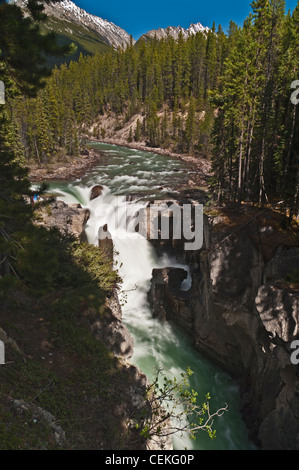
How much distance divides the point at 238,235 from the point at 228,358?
752 centimetres

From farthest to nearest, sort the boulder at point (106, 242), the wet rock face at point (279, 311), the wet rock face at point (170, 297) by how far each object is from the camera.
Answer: the boulder at point (106, 242)
the wet rock face at point (170, 297)
the wet rock face at point (279, 311)

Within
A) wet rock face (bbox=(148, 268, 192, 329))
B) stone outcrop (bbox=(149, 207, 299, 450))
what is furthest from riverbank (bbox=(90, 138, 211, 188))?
stone outcrop (bbox=(149, 207, 299, 450))

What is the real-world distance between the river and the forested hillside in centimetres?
886

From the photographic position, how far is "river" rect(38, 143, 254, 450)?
13.6m

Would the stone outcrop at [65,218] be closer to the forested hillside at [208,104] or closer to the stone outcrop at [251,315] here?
the stone outcrop at [251,315]

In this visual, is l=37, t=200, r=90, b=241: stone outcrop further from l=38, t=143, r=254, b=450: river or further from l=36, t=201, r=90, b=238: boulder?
l=38, t=143, r=254, b=450: river

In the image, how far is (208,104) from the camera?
68.4m

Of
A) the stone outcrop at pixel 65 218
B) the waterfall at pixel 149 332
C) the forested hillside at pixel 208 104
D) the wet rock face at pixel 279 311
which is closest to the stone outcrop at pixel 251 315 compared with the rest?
the wet rock face at pixel 279 311

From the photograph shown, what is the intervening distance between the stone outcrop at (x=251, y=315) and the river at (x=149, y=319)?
2.56ft

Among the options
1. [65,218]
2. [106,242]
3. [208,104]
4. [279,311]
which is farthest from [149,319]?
[208,104]

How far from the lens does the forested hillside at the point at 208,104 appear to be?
1670 cm

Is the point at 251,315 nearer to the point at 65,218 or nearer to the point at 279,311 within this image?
the point at 279,311

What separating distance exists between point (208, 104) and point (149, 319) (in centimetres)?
6445

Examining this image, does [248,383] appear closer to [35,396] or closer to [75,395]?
[75,395]
